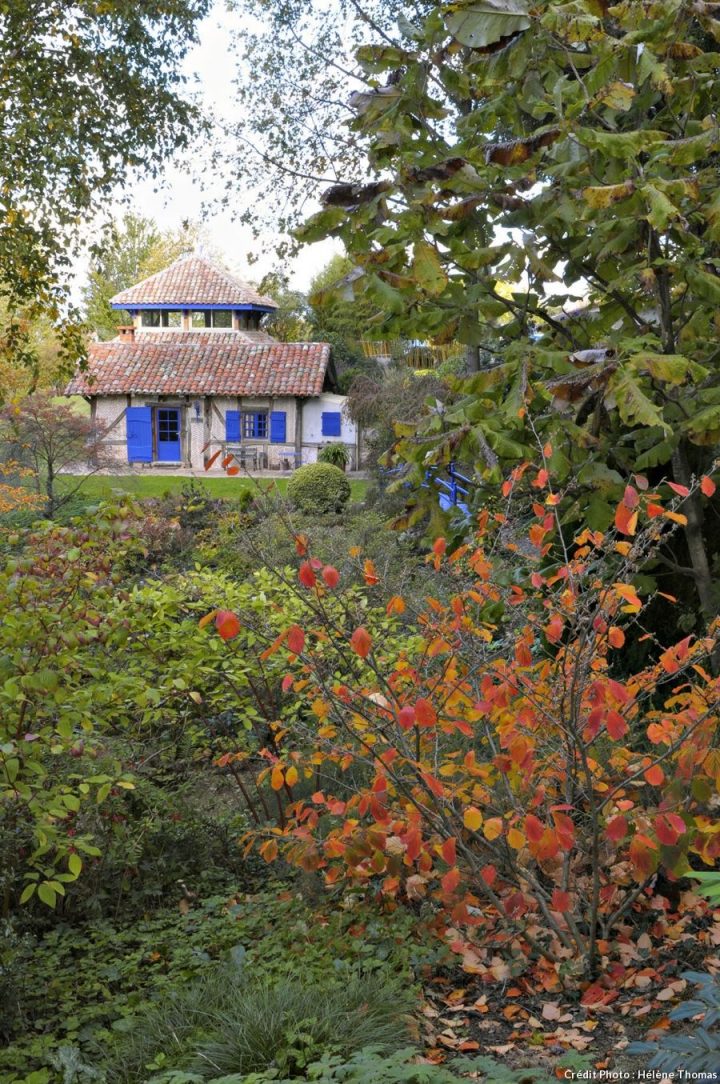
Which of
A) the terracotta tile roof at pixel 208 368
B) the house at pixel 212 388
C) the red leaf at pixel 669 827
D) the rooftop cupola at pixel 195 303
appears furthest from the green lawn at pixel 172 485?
the red leaf at pixel 669 827

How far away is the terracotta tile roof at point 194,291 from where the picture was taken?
117 ft

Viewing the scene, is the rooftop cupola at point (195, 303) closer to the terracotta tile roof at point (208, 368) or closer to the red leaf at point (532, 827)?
the terracotta tile roof at point (208, 368)

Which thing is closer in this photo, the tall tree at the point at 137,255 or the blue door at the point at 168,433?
the blue door at the point at 168,433

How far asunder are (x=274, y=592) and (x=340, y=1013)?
3.82 meters

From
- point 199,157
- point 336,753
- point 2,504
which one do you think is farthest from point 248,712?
point 199,157

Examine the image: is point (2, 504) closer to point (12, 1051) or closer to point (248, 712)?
point (248, 712)

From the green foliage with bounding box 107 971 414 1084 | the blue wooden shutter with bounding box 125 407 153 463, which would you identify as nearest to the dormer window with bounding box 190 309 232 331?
the blue wooden shutter with bounding box 125 407 153 463

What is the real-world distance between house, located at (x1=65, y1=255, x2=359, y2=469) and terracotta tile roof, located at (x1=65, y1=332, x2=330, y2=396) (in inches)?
1.3

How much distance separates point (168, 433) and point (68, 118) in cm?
2335

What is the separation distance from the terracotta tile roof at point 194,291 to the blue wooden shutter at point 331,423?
5245 mm

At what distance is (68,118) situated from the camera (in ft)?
37.8

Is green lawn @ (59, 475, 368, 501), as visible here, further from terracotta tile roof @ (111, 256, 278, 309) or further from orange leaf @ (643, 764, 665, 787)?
orange leaf @ (643, 764, 665, 787)

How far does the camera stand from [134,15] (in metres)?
11.6

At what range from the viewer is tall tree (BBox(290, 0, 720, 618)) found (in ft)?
15.0
